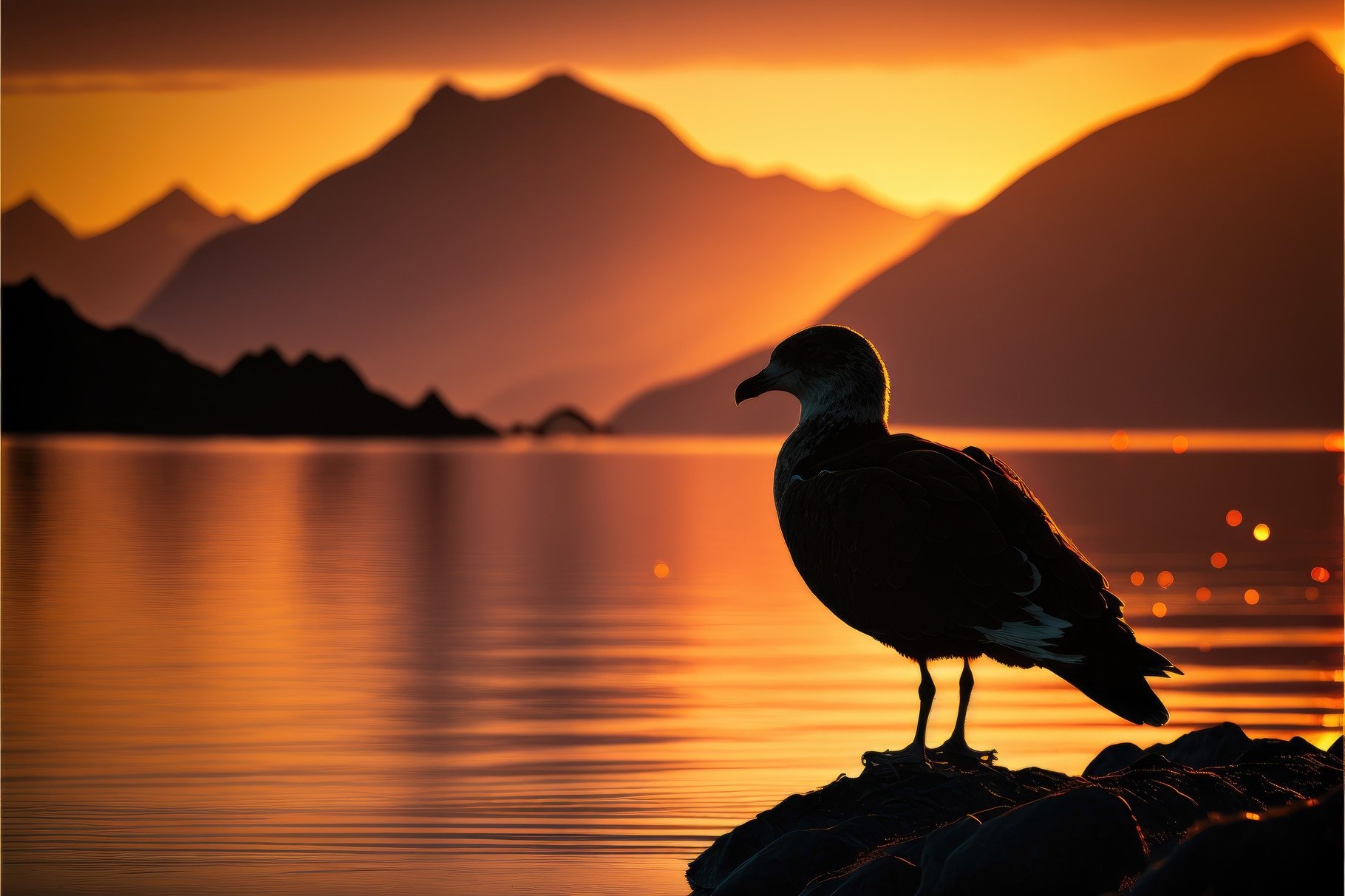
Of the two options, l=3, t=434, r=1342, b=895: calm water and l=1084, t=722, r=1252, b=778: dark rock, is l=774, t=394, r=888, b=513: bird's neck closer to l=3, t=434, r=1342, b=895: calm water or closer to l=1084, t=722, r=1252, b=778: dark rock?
l=3, t=434, r=1342, b=895: calm water

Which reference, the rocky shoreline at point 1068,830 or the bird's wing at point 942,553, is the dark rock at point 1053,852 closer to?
the rocky shoreline at point 1068,830

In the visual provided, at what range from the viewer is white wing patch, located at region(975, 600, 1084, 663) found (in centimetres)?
906

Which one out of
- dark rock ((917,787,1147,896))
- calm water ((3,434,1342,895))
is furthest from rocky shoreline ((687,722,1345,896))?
calm water ((3,434,1342,895))

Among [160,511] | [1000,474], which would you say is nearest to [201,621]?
[1000,474]

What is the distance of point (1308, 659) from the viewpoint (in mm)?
19906

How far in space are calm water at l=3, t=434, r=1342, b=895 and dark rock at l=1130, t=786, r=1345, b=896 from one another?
386 cm

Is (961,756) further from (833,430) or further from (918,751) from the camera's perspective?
(833,430)

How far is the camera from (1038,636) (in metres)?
9.09

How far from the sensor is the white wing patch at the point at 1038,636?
906 cm

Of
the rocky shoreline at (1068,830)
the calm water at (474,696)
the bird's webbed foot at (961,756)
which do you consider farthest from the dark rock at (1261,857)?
the calm water at (474,696)

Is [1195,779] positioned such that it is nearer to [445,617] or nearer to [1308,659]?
[1308,659]

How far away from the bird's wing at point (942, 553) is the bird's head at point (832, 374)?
47cm

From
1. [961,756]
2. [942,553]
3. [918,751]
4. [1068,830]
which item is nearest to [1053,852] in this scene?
[1068,830]

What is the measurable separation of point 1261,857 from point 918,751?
3251 millimetres
